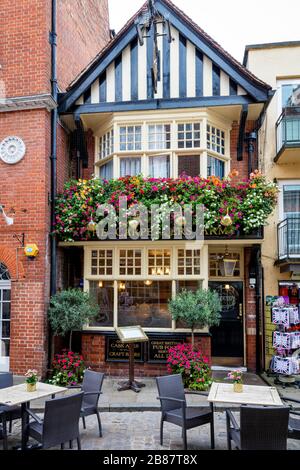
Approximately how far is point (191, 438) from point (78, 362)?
3.65m

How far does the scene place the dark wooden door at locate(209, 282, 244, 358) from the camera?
10883 mm

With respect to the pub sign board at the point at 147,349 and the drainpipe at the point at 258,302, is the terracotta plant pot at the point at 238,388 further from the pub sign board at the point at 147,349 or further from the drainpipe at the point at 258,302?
the drainpipe at the point at 258,302

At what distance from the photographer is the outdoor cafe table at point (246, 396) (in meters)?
5.55

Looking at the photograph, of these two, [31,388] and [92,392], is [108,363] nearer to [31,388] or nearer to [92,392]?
[92,392]

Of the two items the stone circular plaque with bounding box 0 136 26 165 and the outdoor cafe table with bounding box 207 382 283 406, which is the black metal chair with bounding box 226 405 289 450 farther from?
the stone circular plaque with bounding box 0 136 26 165

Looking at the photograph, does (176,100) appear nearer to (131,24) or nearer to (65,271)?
(131,24)

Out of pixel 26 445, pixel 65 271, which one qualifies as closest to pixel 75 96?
pixel 65 271

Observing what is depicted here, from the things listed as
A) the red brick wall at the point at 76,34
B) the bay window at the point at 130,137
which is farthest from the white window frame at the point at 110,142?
the red brick wall at the point at 76,34

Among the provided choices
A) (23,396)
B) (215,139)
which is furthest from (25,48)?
(23,396)

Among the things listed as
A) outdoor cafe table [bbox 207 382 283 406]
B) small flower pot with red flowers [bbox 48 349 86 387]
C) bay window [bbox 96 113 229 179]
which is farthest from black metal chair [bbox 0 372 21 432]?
bay window [bbox 96 113 229 179]

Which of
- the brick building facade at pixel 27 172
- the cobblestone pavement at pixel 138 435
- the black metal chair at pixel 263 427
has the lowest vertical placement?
the cobblestone pavement at pixel 138 435

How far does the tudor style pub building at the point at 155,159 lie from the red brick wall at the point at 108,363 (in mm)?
24

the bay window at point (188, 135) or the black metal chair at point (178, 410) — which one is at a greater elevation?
the bay window at point (188, 135)

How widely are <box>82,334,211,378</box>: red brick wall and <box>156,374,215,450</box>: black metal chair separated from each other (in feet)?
10.2
